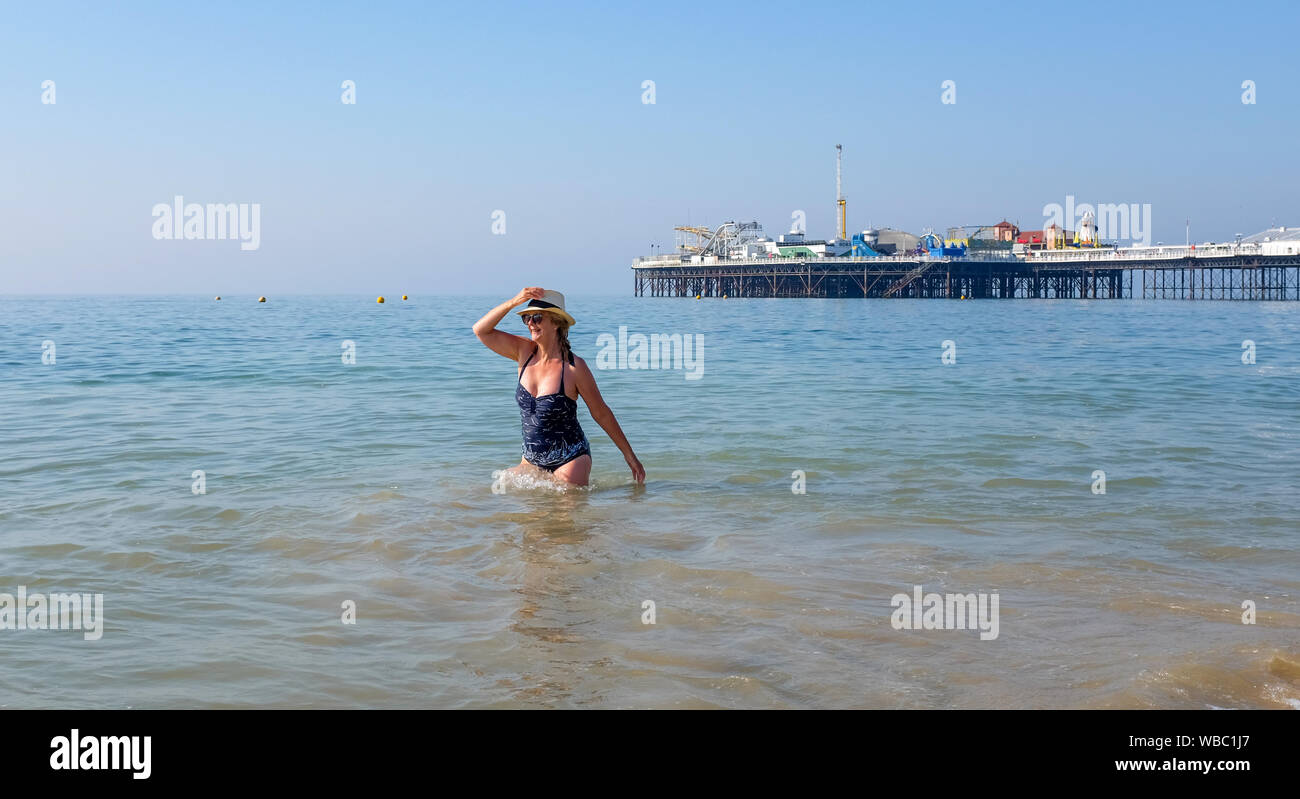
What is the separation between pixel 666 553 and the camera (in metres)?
5.44

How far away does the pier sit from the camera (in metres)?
69.8

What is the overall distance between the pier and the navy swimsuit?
7286cm

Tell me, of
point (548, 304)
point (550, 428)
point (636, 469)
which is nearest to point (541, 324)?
point (548, 304)

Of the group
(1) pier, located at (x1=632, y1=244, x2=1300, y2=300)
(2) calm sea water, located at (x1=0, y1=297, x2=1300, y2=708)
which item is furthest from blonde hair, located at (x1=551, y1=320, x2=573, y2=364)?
(1) pier, located at (x1=632, y1=244, x2=1300, y2=300)

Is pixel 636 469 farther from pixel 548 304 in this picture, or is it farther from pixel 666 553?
pixel 666 553

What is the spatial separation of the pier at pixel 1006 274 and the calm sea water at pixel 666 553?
65.9 metres

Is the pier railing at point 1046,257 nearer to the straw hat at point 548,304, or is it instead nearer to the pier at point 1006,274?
the pier at point 1006,274

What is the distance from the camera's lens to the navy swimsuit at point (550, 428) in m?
6.57

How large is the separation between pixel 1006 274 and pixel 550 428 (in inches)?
3187

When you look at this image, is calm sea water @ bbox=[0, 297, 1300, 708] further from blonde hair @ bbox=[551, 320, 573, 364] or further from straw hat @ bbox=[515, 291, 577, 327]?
straw hat @ bbox=[515, 291, 577, 327]

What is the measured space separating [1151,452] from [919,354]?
14.2 metres

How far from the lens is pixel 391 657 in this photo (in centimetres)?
376
